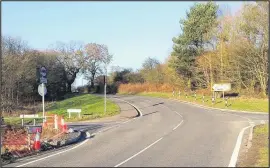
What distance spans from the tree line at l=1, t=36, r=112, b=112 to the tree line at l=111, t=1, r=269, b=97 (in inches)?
875

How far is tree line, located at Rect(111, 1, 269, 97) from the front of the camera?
141ft

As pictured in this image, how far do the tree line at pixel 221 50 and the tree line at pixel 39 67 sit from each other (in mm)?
22216

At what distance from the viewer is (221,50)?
171 feet

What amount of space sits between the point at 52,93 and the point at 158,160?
213 feet

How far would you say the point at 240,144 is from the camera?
1563cm

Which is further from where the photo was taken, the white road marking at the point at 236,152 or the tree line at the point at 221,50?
the tree line at the point at 221,50

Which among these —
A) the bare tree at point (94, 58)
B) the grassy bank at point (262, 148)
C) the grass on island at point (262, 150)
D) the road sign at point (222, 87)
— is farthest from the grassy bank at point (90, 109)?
the bare tree at point (94, 58)

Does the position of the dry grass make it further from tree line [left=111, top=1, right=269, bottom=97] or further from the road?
the road

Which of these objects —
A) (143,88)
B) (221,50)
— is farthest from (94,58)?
(221,50)

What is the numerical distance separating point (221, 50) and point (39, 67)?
80.1ft

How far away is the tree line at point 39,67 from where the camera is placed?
2146 inches

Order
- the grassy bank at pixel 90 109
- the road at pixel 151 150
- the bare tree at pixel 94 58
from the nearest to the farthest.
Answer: the road at pixel 151 150 < the grassy bank at pixel 90 109 < the bare tree at pixel 94 58

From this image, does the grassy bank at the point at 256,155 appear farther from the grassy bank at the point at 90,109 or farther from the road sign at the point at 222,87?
the road sign at the point at 222,87

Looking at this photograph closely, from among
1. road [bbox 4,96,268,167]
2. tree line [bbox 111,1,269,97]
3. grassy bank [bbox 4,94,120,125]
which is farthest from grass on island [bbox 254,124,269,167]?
tree line [bbox 111,1,269,97]
